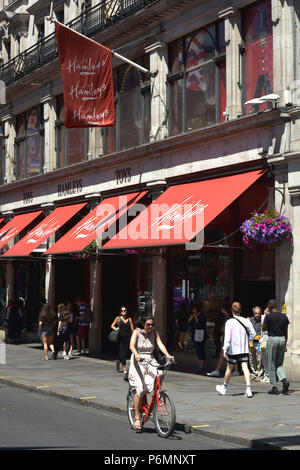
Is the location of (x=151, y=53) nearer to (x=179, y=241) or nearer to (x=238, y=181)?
(x=238, y=181)

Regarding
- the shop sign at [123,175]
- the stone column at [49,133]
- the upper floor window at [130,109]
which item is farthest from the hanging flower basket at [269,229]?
the stone column at [49,133]

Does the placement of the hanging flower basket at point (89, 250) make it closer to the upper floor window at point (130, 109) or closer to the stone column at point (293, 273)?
the upper floor window at point (130, 109)

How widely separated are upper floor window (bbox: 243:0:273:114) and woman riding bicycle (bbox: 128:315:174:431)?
9.28 metres

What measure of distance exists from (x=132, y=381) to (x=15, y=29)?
29.2m

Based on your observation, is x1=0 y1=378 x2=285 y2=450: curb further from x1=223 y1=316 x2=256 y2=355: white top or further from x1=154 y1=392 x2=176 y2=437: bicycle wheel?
x1=223 y1=316 x2=256 y2=355: white top

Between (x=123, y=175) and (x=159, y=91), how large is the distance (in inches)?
130

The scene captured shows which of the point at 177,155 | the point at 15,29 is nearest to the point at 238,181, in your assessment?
the point at 177,155

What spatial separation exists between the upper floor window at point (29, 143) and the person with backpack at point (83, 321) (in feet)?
28.9

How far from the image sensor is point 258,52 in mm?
21188

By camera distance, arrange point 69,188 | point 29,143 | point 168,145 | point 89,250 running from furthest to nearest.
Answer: point 29,143 < point 69,188 < point 89,250 < point 168,145

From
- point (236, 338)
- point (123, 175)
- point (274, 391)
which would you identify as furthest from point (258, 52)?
point (274, 391)

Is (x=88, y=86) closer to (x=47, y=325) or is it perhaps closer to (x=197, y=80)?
(x=197, y=80)

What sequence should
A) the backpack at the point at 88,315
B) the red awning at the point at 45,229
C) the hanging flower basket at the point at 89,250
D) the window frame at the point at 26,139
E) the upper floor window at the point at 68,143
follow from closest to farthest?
the hanging flower basket at the point at 89,250 → the backpack at the point at 88,315 → the red awning at the point at 45,229 → the upper floor window at the point at 68,143 → the window frame at the point at 26,139

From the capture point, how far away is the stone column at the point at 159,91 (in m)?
25.3
